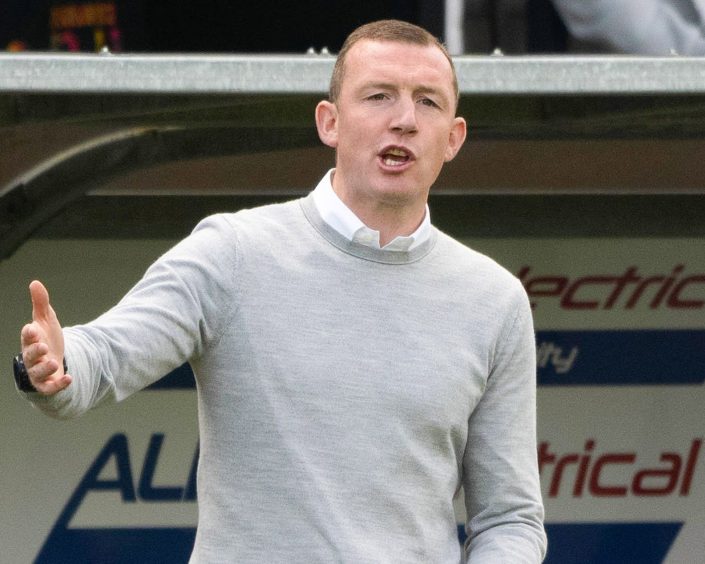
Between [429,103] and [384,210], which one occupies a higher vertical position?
[429,103]

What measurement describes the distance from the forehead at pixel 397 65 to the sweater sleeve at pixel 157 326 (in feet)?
0.91

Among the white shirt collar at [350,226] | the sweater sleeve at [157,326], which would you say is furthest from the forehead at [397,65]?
the sweater sleeve at [157,326]

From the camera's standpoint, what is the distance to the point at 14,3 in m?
3.88

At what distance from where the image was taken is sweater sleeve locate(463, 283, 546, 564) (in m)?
1.92

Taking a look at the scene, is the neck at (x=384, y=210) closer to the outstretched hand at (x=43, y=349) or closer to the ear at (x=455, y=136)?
the ear at (x=455, y=136)

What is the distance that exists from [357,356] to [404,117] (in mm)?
324

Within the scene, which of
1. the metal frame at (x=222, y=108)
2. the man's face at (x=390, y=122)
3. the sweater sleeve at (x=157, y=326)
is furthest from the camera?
the metal frame at (x=222, y=108)

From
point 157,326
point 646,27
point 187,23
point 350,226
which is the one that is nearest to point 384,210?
point 350,226

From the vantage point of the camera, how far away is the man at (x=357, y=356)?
5.84 feet

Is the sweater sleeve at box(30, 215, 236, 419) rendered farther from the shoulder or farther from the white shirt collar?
the shoulder

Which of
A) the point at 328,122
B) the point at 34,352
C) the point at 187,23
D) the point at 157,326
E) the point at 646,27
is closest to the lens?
the point at 34,352

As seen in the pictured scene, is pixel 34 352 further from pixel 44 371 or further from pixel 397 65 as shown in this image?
pixel 397 65

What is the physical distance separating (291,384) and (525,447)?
1.18 ft

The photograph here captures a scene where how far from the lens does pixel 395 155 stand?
6.22 ft
